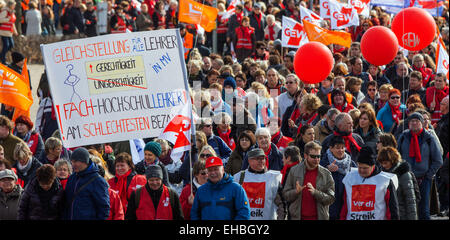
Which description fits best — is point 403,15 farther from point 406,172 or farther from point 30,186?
point 30,186

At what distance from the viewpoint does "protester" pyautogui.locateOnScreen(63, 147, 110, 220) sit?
8.20 m

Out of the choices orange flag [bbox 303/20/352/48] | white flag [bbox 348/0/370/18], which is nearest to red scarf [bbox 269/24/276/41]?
white flag [bbox 348/0/370/18]

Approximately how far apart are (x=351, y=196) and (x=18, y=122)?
4.75 meters

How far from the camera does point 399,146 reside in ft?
35.1

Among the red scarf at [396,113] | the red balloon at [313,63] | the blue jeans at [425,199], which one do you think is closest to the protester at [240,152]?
the blue jeans at [425,199]

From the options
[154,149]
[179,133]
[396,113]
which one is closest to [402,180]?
[179,133]

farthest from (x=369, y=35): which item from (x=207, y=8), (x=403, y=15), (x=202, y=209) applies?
(x=202, y=209)

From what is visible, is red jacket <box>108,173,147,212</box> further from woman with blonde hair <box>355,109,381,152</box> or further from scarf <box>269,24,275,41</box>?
scarf <box>269,24,275,41</box>

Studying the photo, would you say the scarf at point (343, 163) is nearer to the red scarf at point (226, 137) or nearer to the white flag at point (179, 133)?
the white flag at point (179, 133)

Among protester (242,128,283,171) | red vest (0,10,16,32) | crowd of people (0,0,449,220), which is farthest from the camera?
red vest (0,10,16,32)

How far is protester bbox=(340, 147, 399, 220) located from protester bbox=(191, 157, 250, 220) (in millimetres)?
1312

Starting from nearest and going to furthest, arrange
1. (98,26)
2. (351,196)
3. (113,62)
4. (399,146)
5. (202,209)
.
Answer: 1. (202,209)
2. (351,196)
3. (113,62)
4. (399,146)
5. (98,26)

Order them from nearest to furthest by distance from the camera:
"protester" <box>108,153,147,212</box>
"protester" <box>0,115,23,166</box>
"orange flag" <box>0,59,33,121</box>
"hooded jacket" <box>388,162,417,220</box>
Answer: "hooded jacket" <box>388,162,417,220</box>, "protester" <box>108,153,147,212</box>, "protester" <box>0,115,23,166</box>, "orange flag" <box>0,59,33,121</box>

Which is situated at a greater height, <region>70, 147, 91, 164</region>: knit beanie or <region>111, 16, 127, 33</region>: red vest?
<region>70, 147, 91, 164</region>: knit beanie
